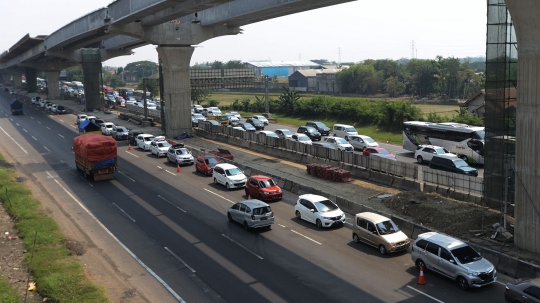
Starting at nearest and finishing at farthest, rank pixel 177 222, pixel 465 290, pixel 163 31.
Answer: pixel 465 290 < pixel 177 222 < pixel 163 31

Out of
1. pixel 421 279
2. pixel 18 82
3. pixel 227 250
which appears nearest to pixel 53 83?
pixel 18 82

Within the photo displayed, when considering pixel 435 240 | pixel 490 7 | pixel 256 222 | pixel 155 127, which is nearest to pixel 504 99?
pixel 490 7

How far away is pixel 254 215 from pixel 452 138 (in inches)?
957

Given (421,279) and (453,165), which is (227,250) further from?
(453,165)

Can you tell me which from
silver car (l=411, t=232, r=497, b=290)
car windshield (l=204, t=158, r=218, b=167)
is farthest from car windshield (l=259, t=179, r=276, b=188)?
silver car (l=411, t=232, r=497, b=290)

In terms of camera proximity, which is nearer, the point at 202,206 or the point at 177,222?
the point at 177,222

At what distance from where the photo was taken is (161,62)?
56625mm

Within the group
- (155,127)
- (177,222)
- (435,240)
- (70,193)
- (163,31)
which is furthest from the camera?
(155,127)

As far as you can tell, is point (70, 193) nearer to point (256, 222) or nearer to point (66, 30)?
point (256, 222)

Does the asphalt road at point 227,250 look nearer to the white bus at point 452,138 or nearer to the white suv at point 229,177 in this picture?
the white suv at point 229,177

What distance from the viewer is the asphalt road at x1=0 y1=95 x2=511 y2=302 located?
18.3 metres

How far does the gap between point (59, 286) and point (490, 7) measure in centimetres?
2126

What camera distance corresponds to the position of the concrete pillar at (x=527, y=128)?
799 inches

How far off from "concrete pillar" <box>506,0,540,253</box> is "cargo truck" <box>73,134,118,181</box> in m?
25.7
